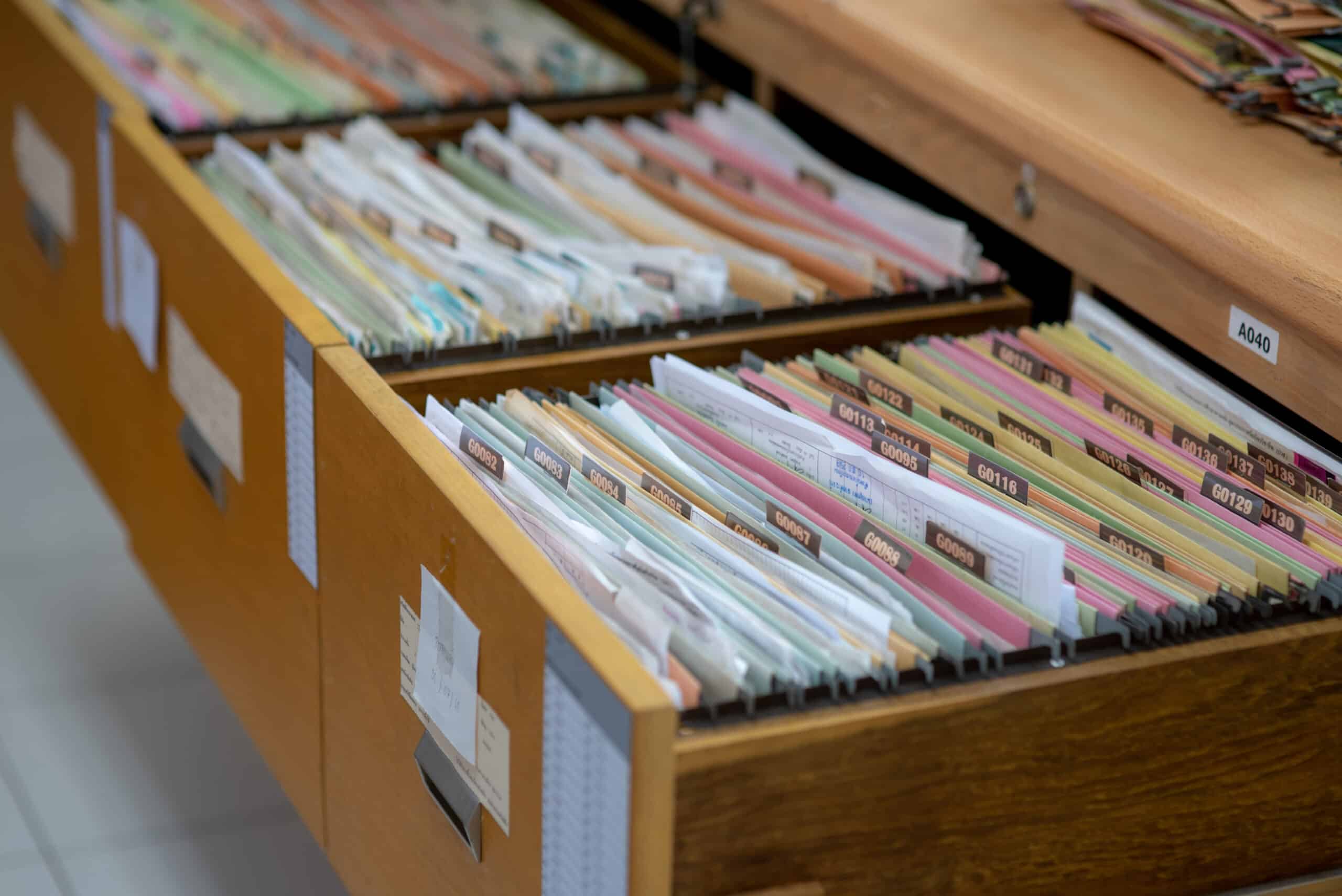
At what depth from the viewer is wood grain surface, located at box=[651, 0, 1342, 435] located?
1529 mm

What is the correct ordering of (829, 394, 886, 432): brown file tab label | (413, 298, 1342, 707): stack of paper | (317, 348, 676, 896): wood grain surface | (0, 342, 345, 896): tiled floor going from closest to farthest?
1. (317, 348, 676, 896): wood grain surface
2. (413, 298, 1342, 707): stack of paper
3. (829, 394, 886, 432): brown file tab label
4. (0, 342, 345, 896): tiled floor

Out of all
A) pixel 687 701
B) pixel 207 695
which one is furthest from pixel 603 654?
pixel 207 695

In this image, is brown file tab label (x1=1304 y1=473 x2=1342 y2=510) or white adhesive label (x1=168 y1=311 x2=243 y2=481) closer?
brown file tab label (x1=1304 y1=473 x2=1342 y2=510)

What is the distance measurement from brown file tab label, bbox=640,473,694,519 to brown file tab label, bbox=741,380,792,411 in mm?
199

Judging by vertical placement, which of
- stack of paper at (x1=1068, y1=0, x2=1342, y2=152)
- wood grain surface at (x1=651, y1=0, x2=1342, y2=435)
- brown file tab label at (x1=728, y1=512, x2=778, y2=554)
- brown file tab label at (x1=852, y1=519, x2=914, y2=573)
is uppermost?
A: stack of paper at (x1=1068, y1=0, x2=1342, y2=152)

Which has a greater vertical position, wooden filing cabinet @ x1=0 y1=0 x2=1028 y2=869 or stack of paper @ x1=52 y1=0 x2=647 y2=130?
stack of paper @ x1=52 y1=0 x2=647 y2=130

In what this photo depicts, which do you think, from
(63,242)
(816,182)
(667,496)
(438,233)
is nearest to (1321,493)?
(667,496)

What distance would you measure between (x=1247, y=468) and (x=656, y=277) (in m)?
0.76

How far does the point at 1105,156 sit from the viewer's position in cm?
169

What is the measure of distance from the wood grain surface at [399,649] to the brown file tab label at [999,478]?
0.46m

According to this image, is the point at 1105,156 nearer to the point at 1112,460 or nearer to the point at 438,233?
the point at 1112,460

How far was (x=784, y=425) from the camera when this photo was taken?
158 cm

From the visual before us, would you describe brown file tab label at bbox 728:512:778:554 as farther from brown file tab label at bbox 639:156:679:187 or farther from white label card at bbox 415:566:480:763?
brown file tab label at bbox 639:156:679:187

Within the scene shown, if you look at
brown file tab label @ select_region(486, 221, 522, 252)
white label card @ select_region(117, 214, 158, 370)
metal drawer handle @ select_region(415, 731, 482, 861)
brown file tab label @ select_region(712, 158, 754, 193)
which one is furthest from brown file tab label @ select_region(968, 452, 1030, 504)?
white label card @ select_region(117, 214, 158, 370)
